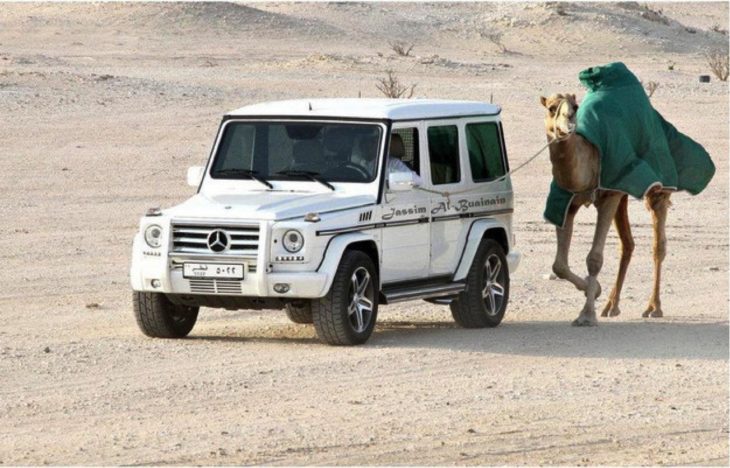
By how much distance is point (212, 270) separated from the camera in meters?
12.5

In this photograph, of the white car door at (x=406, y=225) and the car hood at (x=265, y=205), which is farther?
the white car door at (x=406, y=225)

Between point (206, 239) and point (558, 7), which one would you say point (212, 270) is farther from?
point (558, 7)

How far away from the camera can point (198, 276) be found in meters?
12.5

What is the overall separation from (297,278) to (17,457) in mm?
3391

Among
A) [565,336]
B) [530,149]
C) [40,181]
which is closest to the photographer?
[565,336]

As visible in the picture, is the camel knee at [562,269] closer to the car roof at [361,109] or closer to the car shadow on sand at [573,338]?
the car shadow on sand at [573,338]

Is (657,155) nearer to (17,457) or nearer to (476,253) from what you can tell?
(476,253)

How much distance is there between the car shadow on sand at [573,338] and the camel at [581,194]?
1.27ft

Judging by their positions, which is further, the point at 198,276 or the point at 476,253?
the point at 476,253

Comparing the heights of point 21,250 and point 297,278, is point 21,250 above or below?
below

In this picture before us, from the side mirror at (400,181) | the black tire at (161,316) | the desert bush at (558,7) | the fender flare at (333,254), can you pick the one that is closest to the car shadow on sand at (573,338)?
the fender flare at (333,254)

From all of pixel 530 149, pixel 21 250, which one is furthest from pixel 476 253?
pixel 530 149

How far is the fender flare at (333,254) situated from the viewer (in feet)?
40.6

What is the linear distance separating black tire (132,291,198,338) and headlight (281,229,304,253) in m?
1.17
